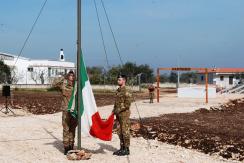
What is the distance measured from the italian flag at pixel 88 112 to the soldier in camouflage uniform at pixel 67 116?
161 millimetres

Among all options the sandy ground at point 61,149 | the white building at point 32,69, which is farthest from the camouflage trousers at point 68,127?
the white building at point 32,69

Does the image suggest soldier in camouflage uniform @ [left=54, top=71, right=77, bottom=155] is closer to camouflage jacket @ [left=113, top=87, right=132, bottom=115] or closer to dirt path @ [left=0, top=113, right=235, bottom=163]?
dirt path @ [left=0, top=113, right=235, bottom=163]

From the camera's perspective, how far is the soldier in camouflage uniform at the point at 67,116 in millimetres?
9289

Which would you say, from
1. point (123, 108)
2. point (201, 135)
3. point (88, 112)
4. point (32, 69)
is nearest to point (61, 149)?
point (88, 112)

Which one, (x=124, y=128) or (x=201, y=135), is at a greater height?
(x=124, y=128)

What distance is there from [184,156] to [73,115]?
2460 millimetres

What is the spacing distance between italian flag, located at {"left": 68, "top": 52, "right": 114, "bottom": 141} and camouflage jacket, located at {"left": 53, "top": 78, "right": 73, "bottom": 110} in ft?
0.53

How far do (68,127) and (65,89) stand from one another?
2.51 ft

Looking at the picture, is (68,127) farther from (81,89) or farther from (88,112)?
(81,89)

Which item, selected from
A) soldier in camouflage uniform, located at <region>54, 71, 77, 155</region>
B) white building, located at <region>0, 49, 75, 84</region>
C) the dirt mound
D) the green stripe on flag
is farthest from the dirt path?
white building, located at <region>0, 49, 75, 84</region>

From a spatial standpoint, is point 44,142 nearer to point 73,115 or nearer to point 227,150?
point 73,115

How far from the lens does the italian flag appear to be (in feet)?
30.1

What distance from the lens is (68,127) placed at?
30.6ft

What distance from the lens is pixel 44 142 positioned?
36.6 feet
